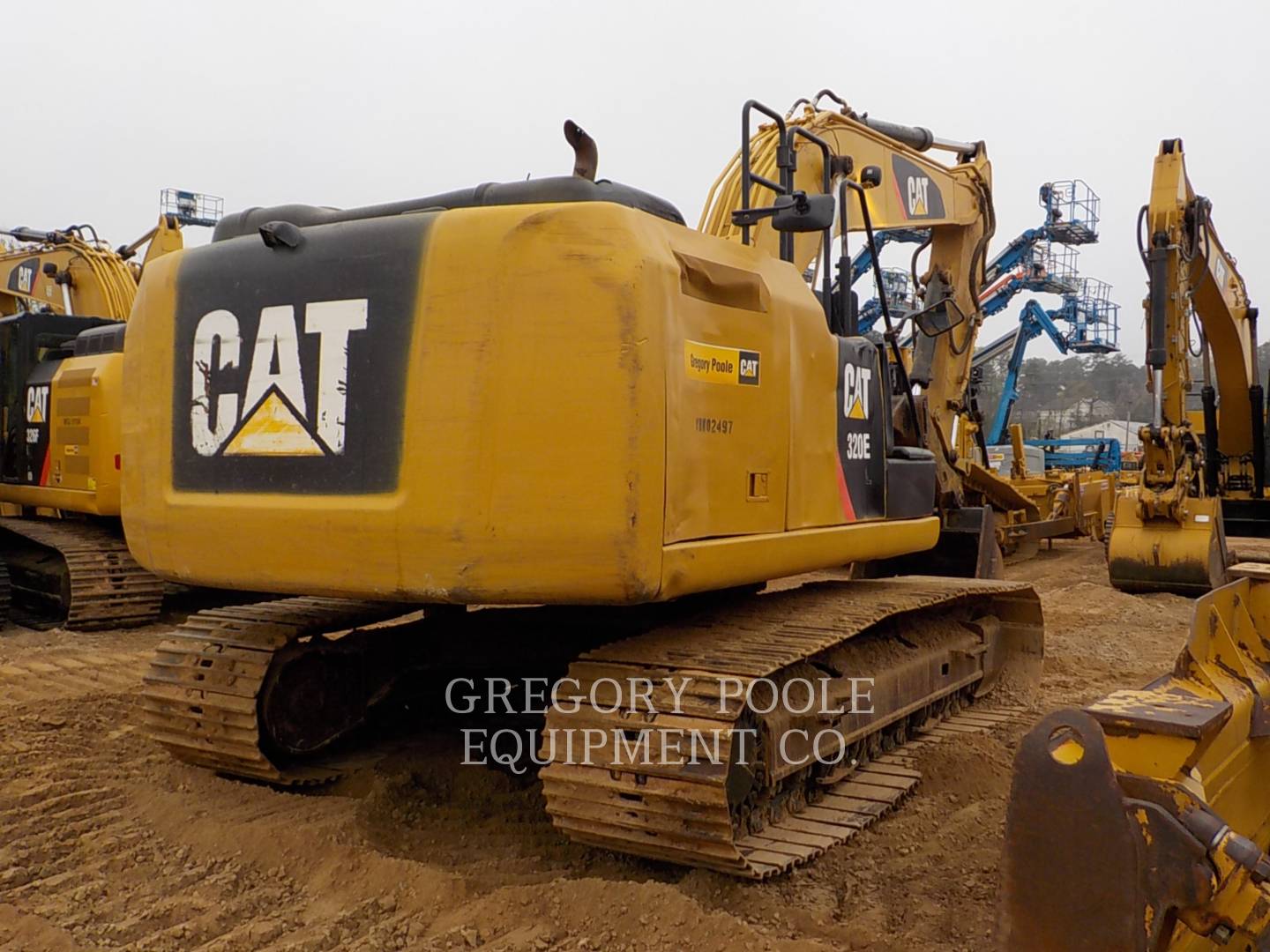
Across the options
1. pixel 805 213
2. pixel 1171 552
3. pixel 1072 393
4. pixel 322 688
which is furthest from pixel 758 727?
pixel 1072 393

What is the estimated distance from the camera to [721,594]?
14.9ft

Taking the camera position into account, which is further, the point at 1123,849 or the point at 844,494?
the point at 844,494

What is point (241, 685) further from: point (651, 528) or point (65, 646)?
point (65, 646)

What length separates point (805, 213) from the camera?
3.83m

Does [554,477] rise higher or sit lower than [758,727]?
higher

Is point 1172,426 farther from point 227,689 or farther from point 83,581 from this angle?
point 83,581

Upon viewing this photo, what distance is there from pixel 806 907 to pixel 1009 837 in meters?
1.22

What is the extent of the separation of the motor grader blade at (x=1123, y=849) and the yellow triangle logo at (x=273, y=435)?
2256 millimetres

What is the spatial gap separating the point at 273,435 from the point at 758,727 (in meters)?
1.79

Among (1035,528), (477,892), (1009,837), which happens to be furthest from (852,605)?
(1035,528)

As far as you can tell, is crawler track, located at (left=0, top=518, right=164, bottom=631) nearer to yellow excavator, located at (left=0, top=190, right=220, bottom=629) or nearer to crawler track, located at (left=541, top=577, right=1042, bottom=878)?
yellow excavator, located at (left=0, top=190, right=220, bottom=629)

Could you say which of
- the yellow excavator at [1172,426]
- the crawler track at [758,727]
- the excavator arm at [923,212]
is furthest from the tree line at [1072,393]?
the crawler track at [758,727]

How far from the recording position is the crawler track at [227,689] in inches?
163

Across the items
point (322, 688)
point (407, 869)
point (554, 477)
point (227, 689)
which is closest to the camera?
point (554, 477)
